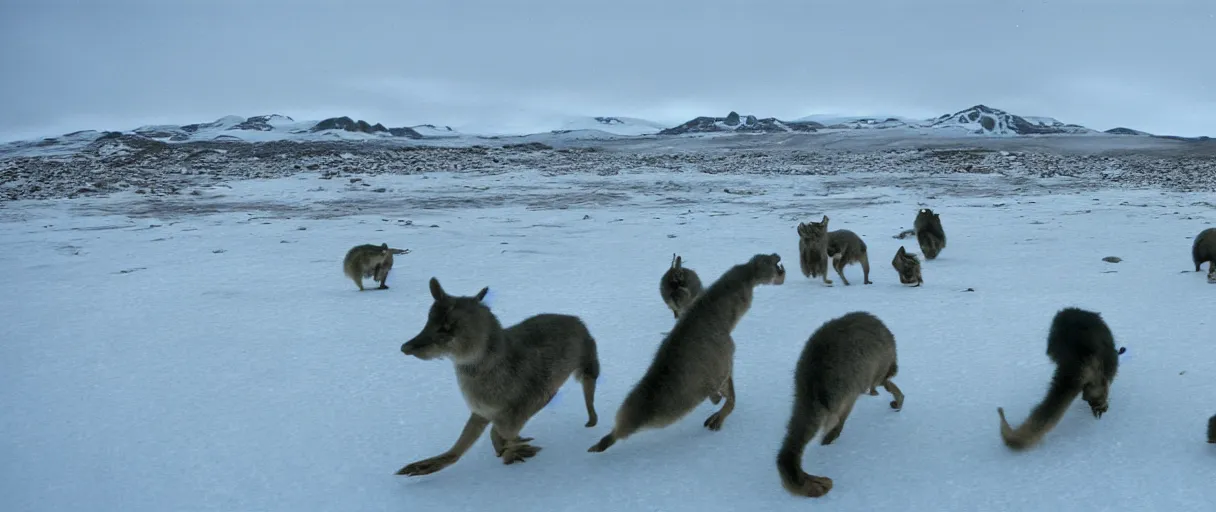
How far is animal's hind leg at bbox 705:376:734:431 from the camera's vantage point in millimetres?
2895

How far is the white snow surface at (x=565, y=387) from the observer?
2408mm

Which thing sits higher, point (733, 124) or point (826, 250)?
point (733, 124)

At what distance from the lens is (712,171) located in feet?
71.4

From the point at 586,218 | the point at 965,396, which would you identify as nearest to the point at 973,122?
the point at 586,218

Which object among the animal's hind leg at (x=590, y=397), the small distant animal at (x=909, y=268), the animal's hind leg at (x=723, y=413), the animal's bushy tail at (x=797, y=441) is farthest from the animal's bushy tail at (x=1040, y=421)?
the small distant animal at (x=909, y=268)

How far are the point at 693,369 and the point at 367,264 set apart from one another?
4.27 m

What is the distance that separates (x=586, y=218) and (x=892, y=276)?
18.7 ft

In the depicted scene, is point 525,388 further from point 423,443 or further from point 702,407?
point 702,407

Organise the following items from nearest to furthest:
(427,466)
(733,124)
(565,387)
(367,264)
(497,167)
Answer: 1. (427,466)
2. (565,387)
3. (367,264)
4. (497,167)
5. (733,124)

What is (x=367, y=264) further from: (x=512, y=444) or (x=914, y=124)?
(x=914, y=124)

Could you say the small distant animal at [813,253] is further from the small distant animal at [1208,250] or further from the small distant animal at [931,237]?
the small distant animal at [1208,250]

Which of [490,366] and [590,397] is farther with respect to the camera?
[590,397]

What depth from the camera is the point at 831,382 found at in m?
2.63

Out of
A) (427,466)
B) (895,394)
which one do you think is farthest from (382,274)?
(895,394)
